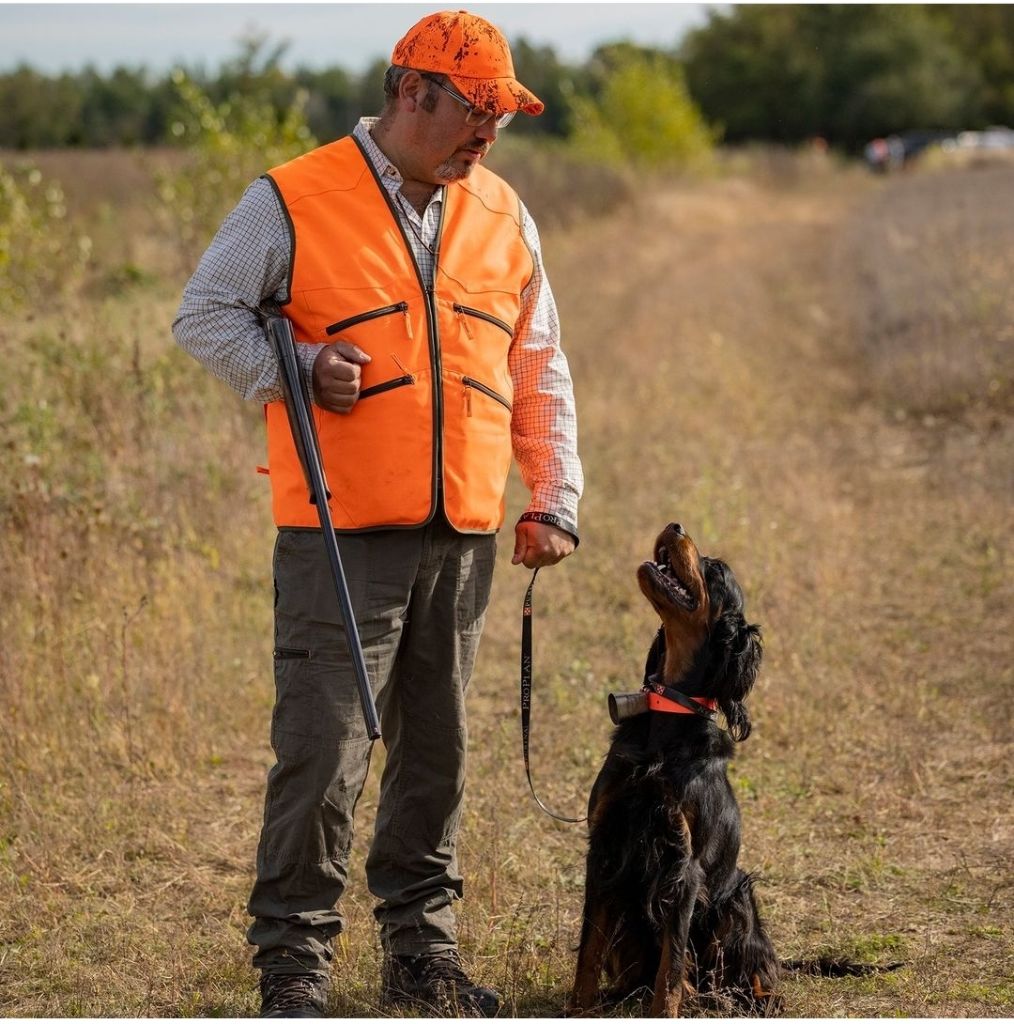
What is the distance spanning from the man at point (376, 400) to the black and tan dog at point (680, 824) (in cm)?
40

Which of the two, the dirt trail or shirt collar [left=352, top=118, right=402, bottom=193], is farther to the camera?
the dirt trail

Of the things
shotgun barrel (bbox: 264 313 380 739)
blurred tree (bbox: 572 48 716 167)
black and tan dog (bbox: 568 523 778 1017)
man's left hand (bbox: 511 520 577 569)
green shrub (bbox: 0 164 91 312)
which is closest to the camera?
shotgun barrel (bbox: 264 313 380 739)

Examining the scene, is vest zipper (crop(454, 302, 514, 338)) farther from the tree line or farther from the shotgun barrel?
the tree line

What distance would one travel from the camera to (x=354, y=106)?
25703 millimetres

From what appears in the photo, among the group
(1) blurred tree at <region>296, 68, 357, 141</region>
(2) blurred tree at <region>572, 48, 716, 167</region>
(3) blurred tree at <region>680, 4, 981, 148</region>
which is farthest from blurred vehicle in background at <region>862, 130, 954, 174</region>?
(1) blurred tree at <region>296, 68, 357, 141</region>

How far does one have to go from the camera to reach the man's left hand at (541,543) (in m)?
3.57

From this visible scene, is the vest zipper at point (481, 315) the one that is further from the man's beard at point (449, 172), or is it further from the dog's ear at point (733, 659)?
the dog's ear at point (733, 659)

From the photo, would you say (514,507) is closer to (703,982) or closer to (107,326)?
(107,326)

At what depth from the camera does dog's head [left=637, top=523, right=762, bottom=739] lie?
3.48m

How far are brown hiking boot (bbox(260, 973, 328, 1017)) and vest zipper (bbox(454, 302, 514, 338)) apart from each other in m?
1.61

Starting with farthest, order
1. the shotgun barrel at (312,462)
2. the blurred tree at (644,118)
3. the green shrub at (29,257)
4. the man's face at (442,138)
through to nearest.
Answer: the blurred tree at (644,118), the green shrub at (29,257), the man's face at (442,138), the shotgun barrel at (312,462)

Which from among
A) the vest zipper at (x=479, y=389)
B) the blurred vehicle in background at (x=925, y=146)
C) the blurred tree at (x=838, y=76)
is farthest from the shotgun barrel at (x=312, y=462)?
the blurred tree at (x=838, y=76)

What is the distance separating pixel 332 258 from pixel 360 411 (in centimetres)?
36

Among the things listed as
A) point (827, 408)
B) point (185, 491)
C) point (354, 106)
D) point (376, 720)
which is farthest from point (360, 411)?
point (354, 106)
